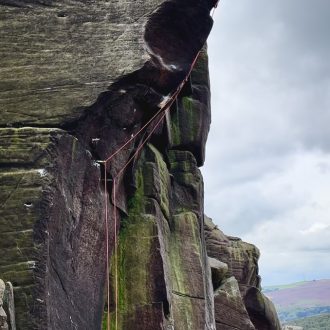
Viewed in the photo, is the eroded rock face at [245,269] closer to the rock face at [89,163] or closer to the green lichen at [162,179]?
the green lichen at [162,179]

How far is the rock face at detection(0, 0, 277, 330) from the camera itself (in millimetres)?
10180

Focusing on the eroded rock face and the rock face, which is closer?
the rock face

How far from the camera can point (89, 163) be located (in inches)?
471

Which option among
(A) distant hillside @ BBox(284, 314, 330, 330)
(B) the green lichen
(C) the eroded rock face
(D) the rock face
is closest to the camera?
(D) the rock face

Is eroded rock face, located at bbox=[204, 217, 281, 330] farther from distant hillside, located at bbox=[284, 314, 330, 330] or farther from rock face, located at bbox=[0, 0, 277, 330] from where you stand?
distant hillside, located at bbox=[284, 314, 330, 330]

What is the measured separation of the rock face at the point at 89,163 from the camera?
33.4ft

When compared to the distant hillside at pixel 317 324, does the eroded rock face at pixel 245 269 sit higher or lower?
lower

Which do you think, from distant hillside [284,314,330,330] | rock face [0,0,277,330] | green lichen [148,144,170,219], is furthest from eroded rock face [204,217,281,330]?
distant hillside [284,314,330,330]

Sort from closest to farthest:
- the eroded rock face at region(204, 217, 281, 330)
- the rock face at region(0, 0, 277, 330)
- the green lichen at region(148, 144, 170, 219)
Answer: the rock face at region(0, 0, 277, 330), the green lichen at region(148, 144, 170, 219), the eroded rock face at region(204, 217, 281, 330)

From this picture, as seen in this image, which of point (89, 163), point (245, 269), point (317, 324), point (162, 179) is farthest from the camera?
point (317, 324)

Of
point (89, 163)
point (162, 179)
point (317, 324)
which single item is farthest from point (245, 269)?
point (317, 324)

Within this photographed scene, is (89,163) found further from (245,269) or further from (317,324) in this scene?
(317,324)

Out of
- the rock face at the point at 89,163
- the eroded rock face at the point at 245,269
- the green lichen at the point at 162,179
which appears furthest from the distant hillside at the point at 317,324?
the rock face at the point at 89,163

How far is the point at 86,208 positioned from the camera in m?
11.9
